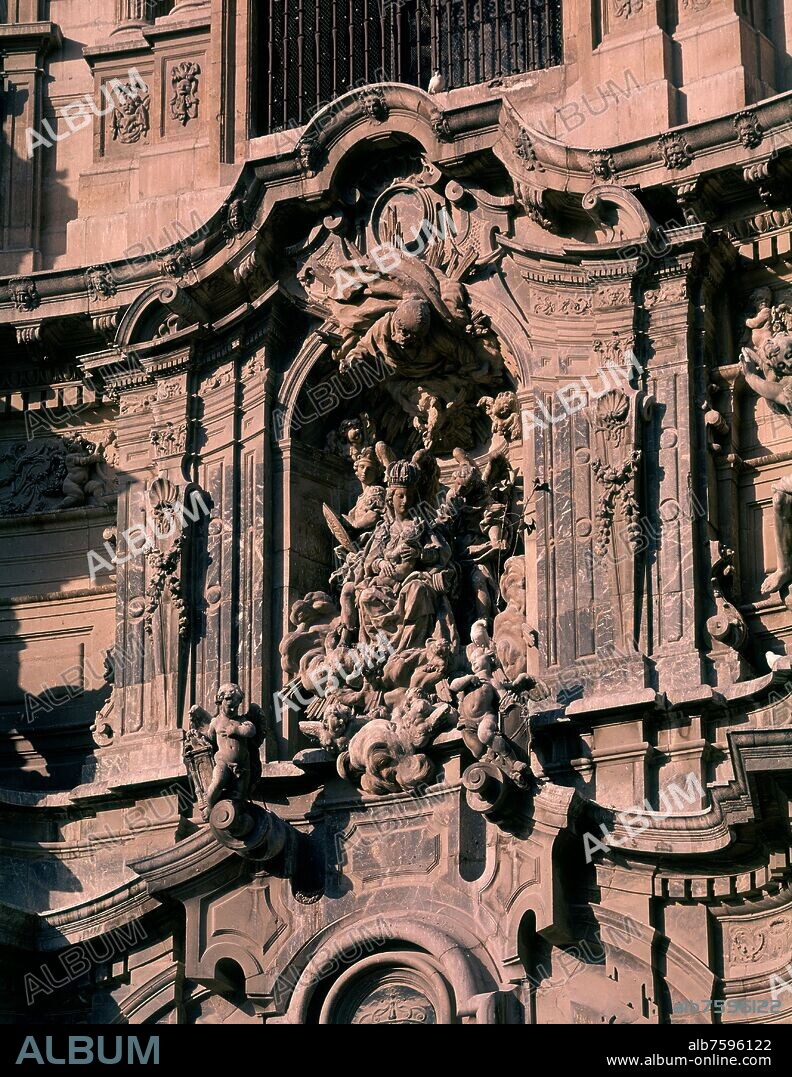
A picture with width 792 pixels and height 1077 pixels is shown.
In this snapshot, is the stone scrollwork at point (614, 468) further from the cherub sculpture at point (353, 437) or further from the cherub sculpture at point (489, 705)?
the cherub sculpture at point (353, 437)

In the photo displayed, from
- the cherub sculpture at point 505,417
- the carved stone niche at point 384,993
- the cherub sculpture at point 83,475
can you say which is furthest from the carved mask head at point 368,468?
the carved stone niche at point 384,993

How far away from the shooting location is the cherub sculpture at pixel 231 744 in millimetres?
20375

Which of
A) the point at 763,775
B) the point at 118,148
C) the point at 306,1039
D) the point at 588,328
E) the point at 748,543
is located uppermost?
the point at 118,148

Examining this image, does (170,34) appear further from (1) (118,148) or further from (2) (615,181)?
(2) (615,181)

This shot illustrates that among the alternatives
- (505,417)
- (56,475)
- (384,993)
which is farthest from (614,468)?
(56,475)

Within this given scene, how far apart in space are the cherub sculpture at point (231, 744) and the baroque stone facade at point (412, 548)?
3cm

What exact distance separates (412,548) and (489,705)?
2.09 metres

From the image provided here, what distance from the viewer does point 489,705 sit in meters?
19.8

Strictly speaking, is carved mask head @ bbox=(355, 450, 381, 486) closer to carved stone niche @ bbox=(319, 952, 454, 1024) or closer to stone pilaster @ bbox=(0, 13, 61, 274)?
stone pilaster @ bbox=(0, 13, 61, 274)

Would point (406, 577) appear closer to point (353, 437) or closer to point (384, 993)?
point (353, 437)

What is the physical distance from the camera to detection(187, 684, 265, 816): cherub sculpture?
2038 cm

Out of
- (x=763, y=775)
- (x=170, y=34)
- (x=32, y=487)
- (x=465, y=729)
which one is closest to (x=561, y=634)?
(x=465, y=729)

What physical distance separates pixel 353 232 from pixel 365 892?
5332 mm

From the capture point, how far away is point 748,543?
20953mm
